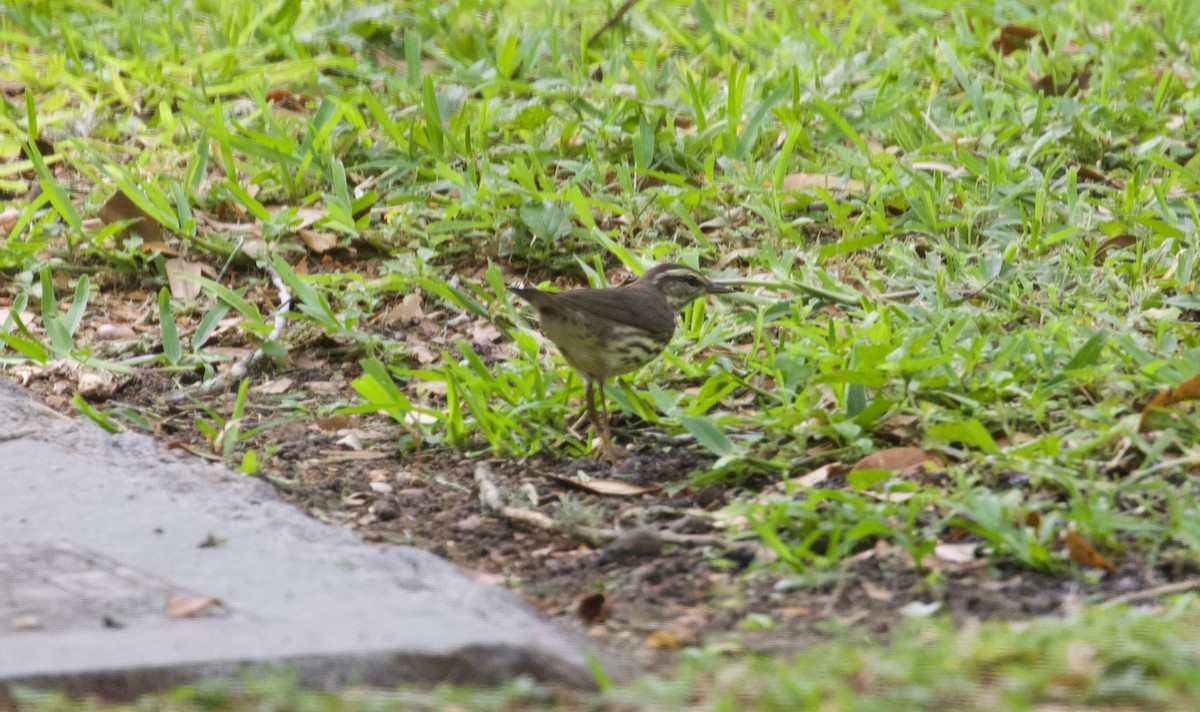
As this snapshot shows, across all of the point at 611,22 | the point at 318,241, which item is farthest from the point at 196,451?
the point at 611,22

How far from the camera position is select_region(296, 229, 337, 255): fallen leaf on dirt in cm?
625

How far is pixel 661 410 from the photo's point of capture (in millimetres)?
4934

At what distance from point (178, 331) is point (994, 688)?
13.3 feet

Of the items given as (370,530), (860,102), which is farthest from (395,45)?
(370,530)

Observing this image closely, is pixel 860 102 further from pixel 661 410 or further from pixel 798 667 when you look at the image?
pixel 798 667

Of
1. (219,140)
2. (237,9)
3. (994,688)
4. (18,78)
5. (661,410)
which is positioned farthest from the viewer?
(237,9)

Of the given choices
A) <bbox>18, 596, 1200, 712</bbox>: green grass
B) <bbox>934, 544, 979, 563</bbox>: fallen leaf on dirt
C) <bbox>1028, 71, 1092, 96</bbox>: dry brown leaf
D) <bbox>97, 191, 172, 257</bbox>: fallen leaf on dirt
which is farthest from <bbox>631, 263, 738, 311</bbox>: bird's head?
<bbox>1028, 71, 1092, 96</bbox>: dry brown leaf

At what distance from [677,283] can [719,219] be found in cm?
101

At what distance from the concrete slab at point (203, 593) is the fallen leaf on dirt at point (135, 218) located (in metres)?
2.03

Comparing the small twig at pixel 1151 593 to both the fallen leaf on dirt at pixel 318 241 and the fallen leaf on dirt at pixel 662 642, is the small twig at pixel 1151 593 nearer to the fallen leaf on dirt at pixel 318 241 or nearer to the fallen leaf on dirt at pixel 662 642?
the fallen leaf on dirt at pixel 662 642

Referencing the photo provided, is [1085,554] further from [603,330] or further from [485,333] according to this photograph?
[485,333]

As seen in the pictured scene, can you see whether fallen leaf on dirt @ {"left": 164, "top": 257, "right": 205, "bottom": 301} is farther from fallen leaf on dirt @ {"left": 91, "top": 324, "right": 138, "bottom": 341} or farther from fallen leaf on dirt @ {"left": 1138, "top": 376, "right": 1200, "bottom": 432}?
fallen leaf on dirt @ {"left": 1138, "top": 376, "right": 1200, "bottom": 432}

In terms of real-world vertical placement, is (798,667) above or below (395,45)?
below

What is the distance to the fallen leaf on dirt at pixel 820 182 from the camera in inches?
248
